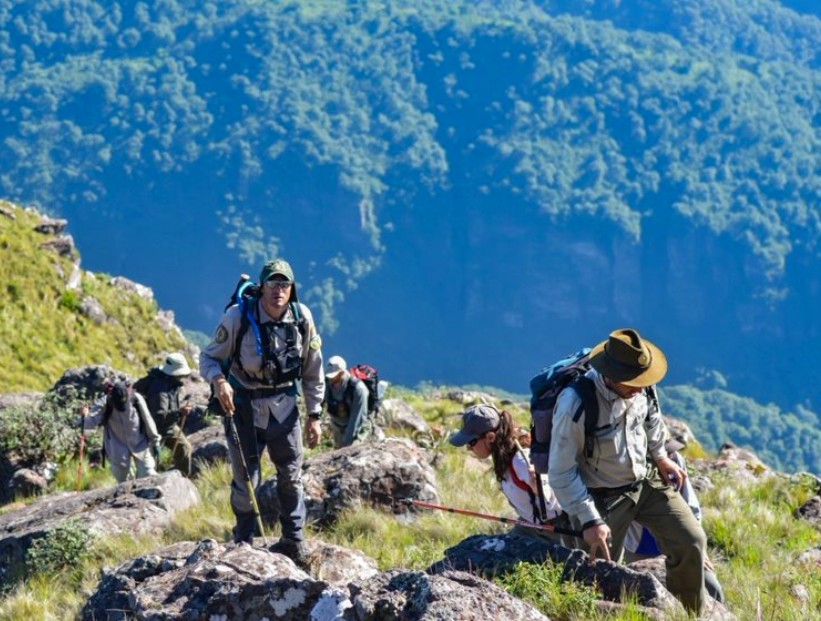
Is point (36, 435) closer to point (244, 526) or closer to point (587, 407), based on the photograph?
point (244, 526)

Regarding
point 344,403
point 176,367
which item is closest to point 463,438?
point 344,403

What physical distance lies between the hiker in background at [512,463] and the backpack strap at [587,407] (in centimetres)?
89

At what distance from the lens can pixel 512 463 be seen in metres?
6.99

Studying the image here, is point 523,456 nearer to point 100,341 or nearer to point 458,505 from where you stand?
point 458,505

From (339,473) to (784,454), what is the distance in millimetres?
197849

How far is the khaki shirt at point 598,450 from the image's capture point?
5891mm

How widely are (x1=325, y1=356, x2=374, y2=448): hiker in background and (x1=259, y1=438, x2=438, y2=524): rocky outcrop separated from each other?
2447mm

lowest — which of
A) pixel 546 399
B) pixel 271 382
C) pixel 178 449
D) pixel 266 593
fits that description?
pixel 266 593

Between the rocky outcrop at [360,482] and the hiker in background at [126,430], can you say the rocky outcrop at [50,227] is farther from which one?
the rocky outcrop at [360,482]

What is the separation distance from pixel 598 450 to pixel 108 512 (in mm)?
4696

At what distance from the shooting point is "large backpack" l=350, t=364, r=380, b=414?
13516 millimetres

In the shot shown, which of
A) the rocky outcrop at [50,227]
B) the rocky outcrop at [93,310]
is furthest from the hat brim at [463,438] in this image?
the rocky outcrop at [50,227]

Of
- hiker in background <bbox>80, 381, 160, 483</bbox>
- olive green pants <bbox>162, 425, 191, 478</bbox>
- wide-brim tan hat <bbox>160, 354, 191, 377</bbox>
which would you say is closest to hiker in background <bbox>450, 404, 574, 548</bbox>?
Result: hiker in background <bbox>80, 381, 160, 483</bbox>

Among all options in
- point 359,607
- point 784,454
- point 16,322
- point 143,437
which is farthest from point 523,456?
point 784,454
